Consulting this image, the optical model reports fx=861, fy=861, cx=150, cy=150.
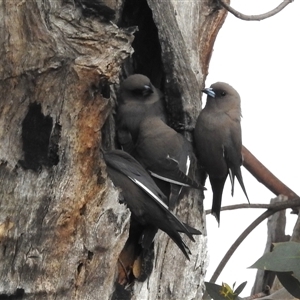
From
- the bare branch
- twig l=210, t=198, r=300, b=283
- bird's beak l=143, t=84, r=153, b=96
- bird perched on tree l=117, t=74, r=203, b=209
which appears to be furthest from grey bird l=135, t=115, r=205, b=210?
twig l=210, t=198, r=300, b=283

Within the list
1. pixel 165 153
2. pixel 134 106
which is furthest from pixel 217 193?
pixel 134 106

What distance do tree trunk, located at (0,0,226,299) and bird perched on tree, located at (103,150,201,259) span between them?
142 mm

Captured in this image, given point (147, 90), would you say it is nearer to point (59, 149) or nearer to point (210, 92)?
point (210, 92)

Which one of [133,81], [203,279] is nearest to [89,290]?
[203,279]

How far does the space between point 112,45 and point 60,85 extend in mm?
211

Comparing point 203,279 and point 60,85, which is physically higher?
point 60,85

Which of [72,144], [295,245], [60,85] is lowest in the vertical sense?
[295,245]

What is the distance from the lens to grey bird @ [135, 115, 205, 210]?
10.4 ft

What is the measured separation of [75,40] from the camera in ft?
9.05

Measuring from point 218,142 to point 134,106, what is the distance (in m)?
0.38

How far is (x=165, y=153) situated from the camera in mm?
3293

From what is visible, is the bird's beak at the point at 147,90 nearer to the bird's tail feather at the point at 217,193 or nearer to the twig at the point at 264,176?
the bird's tail feather at the point at 217,193

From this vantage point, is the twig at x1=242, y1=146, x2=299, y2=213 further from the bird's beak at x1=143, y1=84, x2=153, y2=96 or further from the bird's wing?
the bird's wing

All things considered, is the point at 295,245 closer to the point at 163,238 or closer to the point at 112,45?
the point at 163,238
